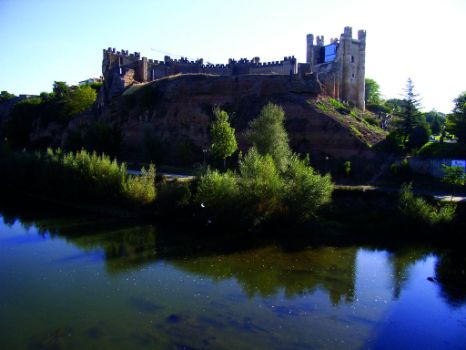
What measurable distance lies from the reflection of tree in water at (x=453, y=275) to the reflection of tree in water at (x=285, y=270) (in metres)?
3.19

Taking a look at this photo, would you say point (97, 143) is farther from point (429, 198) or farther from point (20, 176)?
point (429, 198)

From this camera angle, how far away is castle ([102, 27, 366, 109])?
3719 cm

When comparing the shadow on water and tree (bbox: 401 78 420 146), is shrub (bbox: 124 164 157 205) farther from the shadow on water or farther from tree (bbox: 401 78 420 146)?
tree (bbox: 401 78 420 146)

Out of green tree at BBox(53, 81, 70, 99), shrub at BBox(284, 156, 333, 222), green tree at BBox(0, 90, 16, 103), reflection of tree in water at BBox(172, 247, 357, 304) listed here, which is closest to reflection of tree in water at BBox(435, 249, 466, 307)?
reflection of tree in water at BBox(172, 247, 357, 304)

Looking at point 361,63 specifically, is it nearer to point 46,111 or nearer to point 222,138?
point 222,138

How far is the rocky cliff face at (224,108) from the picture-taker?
3022 centimetres

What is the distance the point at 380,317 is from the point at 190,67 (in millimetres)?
39301

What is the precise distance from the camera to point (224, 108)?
122 ft

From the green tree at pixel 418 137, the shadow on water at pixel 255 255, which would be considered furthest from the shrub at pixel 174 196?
the green tree at pixel 418 137

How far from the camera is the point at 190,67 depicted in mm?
47875

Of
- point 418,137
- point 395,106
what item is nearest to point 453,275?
point 418,137

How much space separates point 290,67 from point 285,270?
27.3m

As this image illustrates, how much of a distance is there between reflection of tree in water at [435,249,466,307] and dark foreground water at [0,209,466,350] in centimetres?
5

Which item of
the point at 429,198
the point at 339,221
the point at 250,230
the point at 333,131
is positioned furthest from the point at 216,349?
the point at 333,131
